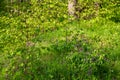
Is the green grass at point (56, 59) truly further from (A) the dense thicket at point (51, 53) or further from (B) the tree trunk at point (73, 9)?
(B) the tree trunk at point (73, 9)

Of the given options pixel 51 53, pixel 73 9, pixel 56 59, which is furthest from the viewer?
pixel 73 9

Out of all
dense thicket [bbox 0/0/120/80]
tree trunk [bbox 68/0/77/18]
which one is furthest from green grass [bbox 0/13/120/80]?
tree trunk [bbox 68/0/77/18]

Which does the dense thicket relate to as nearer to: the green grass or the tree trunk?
the green grass

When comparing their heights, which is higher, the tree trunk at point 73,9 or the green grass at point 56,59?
the tree trunk at point 73,9

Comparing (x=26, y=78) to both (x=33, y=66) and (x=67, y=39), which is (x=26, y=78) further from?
(x=67, y=39)

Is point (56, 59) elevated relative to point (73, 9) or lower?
lower

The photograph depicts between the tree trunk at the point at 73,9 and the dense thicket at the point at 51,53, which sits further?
the tree trunk at the point at 73,9

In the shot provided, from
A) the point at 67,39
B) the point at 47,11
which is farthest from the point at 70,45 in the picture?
the point at 47,11

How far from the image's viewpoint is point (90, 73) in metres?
6.48

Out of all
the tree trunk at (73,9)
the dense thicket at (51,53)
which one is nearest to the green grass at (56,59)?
the dense thicket at (51,53)

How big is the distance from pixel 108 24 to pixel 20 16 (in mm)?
4597

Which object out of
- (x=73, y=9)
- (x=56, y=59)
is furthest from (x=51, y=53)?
(x=73, y=9)

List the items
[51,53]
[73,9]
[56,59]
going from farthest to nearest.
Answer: [73,9] < [51,53] < [56,59]

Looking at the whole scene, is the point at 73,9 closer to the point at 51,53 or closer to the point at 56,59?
the point at 51,53
